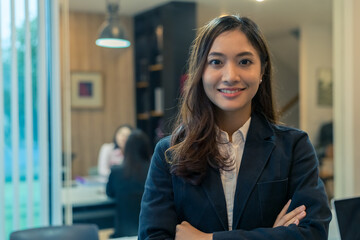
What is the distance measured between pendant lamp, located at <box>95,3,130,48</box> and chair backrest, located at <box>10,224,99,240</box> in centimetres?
138

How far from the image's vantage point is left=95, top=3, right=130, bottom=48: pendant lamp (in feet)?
9.02

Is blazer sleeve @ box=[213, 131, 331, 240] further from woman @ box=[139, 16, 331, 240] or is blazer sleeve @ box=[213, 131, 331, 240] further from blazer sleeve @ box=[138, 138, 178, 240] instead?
blazer sleeve @ box=[138, 138, 178, 240]

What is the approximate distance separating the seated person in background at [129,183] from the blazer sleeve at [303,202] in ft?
5.58

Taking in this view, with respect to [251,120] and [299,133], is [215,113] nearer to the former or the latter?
[251,120]

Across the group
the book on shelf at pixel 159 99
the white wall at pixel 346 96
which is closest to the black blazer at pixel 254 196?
the book on shelf at pixel 159 99

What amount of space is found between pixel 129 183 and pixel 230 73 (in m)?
1.84

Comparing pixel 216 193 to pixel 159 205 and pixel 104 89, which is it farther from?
pixel 104 89

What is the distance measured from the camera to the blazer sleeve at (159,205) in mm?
1281

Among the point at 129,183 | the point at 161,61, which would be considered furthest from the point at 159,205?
the point at 161,61

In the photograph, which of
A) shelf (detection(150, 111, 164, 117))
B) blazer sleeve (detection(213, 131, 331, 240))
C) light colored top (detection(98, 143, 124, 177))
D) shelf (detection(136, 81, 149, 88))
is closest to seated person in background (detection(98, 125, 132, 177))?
light colored top (detection(98, 143, 124, 177))

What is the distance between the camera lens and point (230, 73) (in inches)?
48.4

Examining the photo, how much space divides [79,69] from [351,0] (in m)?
2.12

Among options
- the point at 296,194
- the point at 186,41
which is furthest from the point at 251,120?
the point at 186,41

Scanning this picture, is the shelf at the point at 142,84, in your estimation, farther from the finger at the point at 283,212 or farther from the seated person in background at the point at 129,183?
the finger at the point at 283,212
